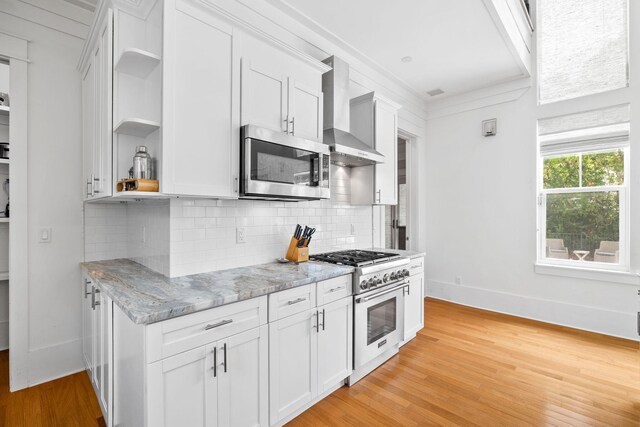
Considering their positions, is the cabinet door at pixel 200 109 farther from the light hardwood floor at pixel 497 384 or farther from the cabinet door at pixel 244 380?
the light hardwood floor at pixel 497 384

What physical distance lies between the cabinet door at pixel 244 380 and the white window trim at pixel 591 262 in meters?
3.79

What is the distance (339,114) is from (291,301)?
1.83 meters

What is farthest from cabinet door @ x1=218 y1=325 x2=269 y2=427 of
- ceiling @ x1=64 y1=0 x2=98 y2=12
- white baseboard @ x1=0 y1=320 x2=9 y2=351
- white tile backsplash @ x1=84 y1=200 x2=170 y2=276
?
ceiling @ x1=64 y1=0 x2=98 y2=12

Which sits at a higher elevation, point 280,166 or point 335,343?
point 280,166

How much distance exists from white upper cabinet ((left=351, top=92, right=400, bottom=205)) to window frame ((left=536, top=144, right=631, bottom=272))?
2.03 m

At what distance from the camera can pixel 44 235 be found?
249cm

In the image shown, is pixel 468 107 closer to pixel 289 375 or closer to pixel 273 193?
pixel 273 193

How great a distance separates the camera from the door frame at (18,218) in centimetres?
235

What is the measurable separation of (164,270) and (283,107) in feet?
4.70

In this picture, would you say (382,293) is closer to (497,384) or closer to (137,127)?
(497,384)

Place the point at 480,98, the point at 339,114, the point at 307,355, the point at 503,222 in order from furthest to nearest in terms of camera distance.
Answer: the point at 480,98 < the point at 503,222 < the point at 339,114 < the point at 307,355

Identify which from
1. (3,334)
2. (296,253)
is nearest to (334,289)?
(296,253)

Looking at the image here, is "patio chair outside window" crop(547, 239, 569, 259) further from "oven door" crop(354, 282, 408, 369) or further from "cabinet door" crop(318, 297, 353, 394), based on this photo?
"cabinet door" crop(318, 297, 353, 394)

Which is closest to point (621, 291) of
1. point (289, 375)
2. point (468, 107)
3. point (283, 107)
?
point (468, 107)
